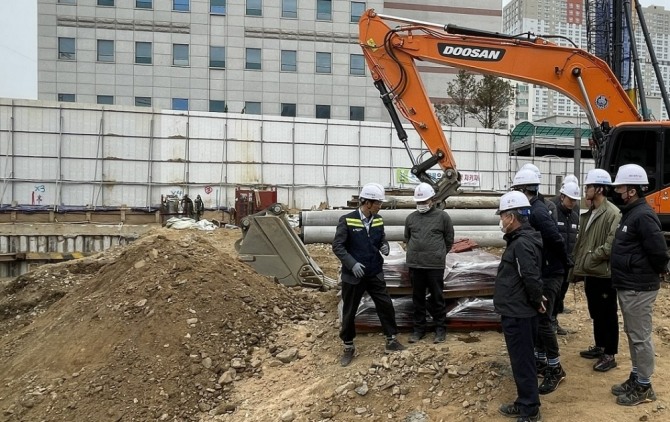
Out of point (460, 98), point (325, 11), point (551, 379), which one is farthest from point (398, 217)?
point (325, 11)

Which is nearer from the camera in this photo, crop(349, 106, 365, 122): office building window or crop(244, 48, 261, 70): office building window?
crop(244, 48, 261, 70): office building window

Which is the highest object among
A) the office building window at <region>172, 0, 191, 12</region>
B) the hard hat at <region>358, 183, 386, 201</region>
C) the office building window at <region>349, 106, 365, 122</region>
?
the office building window at <region>172, 0, 191, 12</region>

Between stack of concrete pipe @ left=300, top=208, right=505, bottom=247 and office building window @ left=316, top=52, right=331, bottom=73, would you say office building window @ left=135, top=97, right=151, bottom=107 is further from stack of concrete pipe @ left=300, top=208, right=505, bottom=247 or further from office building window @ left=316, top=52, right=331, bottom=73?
stack of concrete pipe @ left=300, top=208, right=505, bottom=247

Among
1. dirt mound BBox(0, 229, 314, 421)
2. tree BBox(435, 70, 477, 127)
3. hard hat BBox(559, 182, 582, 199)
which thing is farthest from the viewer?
tree BBox(435, 70, 477, 127)

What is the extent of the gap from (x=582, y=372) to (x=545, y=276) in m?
0.96

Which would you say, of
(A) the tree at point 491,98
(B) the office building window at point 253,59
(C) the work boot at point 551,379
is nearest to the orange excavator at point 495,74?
(C) the work boot at point 551,379

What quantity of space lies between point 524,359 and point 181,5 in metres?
30.2

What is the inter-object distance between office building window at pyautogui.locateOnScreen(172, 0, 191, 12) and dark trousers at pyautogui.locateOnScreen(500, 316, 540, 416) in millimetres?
29916

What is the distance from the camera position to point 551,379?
4.78 meters

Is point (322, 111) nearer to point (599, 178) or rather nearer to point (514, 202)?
point (599, 178)

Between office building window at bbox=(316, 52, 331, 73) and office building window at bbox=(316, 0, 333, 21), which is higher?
office building window at bbox=(316, 0, 333, 21)

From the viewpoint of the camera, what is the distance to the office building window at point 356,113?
32000mm

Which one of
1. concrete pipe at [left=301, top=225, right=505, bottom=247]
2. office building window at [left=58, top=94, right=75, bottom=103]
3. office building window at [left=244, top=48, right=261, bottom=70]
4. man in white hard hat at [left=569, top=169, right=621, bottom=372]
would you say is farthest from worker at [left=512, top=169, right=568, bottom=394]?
office building window at [left=58, top=94, right=75, bottom=103]

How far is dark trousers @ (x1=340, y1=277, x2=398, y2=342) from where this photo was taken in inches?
221
